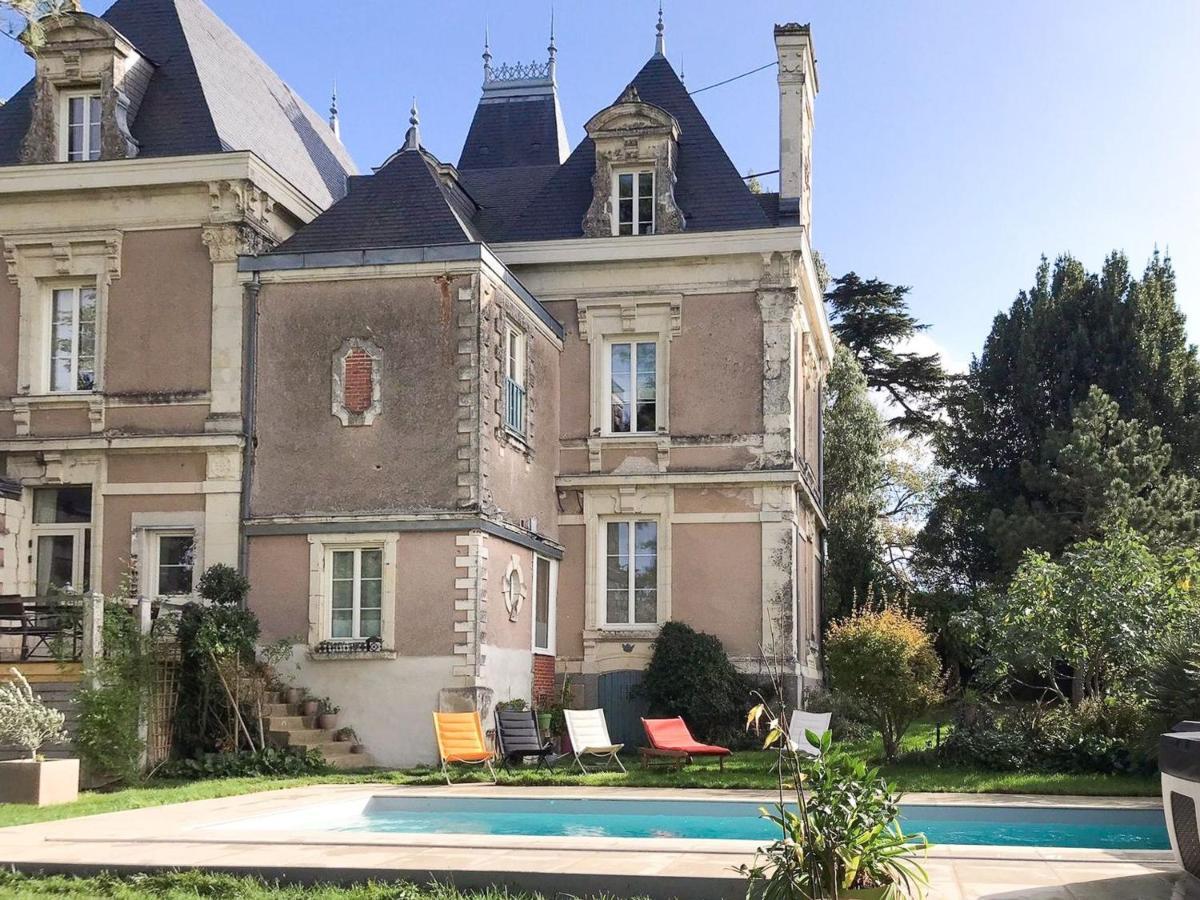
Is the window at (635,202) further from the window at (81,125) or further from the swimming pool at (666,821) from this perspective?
the swimming pool at (666,821)

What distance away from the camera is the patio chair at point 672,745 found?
1609 cm

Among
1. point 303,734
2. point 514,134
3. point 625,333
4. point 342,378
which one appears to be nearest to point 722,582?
point 625,333

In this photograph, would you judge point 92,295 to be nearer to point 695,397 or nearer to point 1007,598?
point 695,397

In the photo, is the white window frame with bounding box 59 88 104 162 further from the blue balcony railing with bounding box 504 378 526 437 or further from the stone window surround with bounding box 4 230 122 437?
the blue balcony railing with bounding box 504 378 526 437

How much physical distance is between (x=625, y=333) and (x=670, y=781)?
8343 millimetres

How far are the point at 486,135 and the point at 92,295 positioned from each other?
10.8 m

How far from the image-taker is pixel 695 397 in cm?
2091

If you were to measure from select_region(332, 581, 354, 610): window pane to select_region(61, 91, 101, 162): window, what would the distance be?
6932mm

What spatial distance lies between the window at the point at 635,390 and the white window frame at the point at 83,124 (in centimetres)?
772

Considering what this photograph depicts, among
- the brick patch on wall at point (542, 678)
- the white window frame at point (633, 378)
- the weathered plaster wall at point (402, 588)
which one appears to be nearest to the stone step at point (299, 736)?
the weathered plaster wall at point (402, 588)

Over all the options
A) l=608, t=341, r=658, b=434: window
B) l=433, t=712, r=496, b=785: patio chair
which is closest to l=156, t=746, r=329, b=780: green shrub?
l=433, t=712, r=496, b=785: patio chair

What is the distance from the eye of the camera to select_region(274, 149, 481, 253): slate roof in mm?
18125

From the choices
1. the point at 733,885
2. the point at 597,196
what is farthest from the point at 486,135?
the point at 733,885

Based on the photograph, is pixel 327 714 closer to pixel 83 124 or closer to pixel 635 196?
pixel 83 124
